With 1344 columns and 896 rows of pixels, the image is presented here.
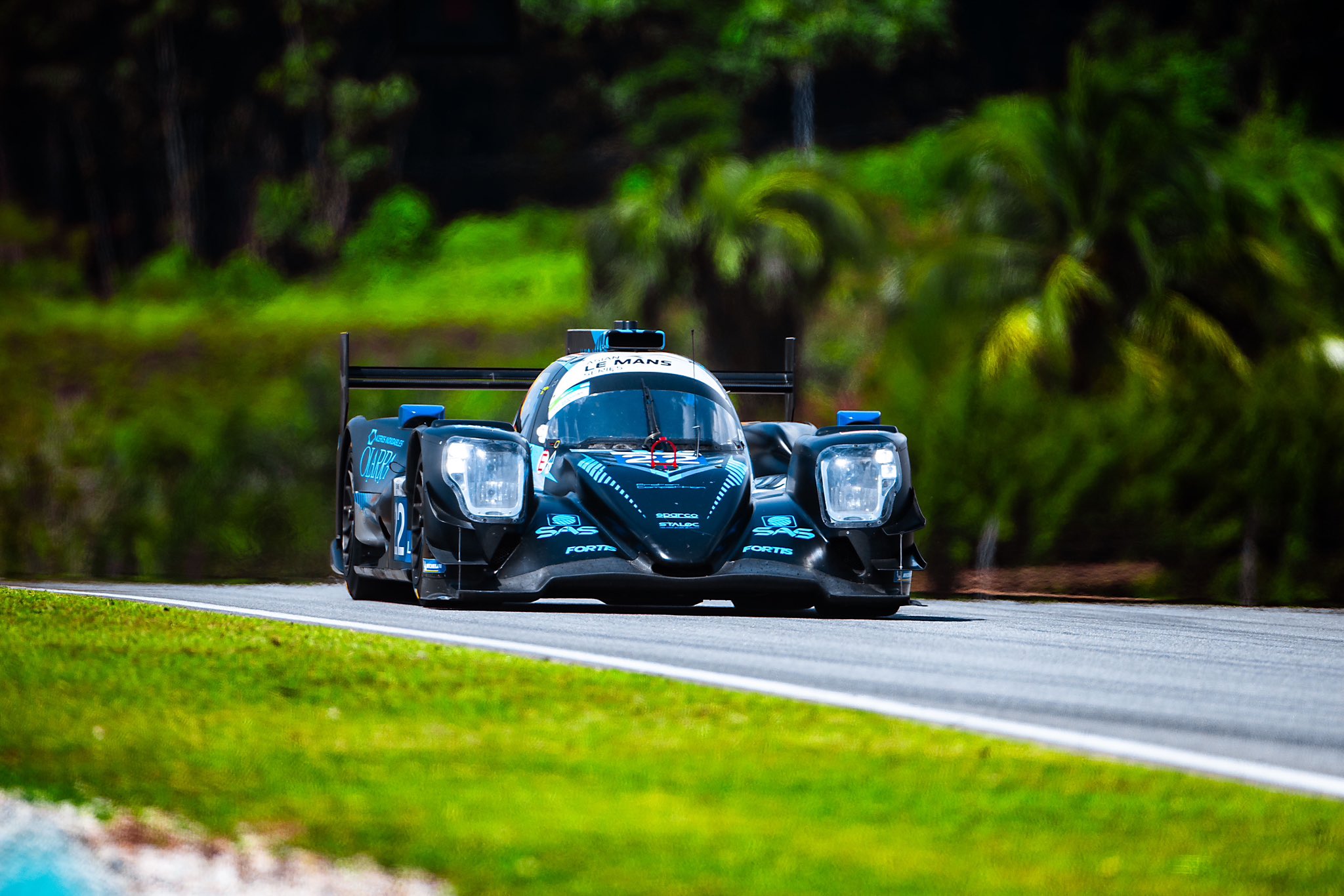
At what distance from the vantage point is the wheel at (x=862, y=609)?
11328mm

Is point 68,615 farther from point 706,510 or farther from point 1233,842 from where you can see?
point 1233,842

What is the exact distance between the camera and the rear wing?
13.5m

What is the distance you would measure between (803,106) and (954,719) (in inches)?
1883

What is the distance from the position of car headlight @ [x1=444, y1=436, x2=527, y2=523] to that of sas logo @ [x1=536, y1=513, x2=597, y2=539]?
0.51 feet

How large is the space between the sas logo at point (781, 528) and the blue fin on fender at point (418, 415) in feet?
7.32

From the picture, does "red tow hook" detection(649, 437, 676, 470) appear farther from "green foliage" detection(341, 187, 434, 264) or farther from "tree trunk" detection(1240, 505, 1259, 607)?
"green foliage" detection(341, 187, 434, 264)

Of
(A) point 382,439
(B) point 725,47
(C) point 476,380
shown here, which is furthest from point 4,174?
(A) point 382,439

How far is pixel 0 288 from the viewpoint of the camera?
49.0 metres

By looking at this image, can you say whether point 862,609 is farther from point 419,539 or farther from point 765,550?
point 419,539

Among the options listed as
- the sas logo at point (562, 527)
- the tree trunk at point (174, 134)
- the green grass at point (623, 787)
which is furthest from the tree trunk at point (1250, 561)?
the tree trunk at point (174, 134)

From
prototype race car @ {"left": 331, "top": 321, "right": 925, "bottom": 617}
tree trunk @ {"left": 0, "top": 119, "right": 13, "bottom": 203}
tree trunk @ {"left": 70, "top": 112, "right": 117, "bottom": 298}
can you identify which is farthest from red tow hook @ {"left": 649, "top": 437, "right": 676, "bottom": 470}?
tree trunk @ {"left": 70, "top": 112, "right": 117, "bottom": 298}

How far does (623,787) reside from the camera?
226 inches

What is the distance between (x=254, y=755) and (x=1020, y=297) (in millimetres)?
20598

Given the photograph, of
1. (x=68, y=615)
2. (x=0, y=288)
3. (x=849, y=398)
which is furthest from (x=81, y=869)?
(x=0, y=288)
